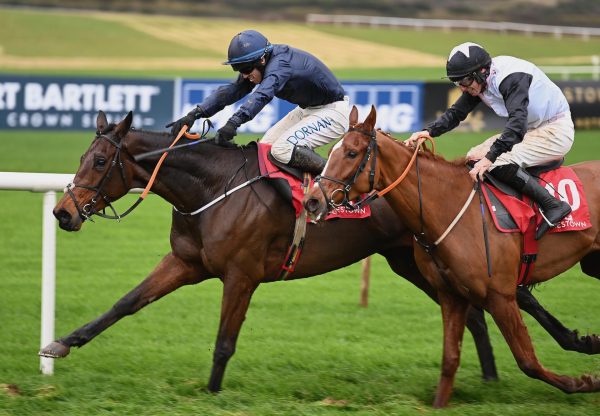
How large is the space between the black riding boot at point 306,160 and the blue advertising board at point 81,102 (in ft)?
43.2

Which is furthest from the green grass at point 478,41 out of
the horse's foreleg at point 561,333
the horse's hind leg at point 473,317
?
the horse's foreleg at point 561,333

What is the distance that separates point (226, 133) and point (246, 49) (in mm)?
571

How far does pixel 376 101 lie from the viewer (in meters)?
20.0

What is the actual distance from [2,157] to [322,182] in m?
12.9

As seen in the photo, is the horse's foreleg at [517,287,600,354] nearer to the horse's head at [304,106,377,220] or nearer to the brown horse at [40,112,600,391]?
the brown horse at [40,112,600,391]

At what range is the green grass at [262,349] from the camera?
579 cm

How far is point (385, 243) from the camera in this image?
665 centimetres

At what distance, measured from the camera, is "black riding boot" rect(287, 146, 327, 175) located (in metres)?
6.39

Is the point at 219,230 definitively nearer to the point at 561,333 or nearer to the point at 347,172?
the point at 347,172

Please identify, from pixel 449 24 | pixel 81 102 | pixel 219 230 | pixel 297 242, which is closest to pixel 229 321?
pixel 219 230

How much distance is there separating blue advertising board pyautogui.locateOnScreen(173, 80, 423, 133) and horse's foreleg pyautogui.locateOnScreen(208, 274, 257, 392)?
1330 cm

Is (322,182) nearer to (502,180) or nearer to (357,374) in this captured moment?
(502,180)

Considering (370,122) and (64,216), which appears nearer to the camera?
(370,122)

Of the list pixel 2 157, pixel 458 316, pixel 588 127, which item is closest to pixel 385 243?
pixel 458 316
